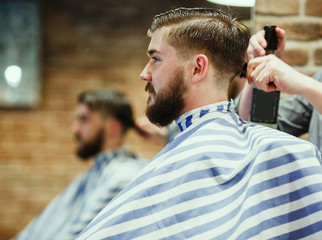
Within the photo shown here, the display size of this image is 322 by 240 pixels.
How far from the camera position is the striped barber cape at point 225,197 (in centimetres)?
107

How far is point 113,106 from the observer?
3158mm

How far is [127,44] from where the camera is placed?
4.24 metres

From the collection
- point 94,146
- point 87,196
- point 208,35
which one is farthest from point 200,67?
point 94,146

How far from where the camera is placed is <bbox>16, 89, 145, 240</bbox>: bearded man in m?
2.88

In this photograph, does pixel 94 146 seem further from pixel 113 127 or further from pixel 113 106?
pixel 113 106

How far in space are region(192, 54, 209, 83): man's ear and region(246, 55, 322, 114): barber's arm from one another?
0.14 metres

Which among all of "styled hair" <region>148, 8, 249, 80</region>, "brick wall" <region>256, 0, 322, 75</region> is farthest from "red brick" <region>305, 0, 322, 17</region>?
"styled hair" <region>148, 8, 249, 80</region>

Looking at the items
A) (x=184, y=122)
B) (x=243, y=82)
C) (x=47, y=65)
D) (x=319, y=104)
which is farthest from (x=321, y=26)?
(x=47, y=65)

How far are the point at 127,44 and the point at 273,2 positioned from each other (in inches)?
107

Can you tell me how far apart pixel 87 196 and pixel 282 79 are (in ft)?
6.48

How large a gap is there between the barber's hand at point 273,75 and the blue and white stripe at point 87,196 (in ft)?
5.08

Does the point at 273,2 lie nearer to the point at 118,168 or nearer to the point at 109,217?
the point at 109,217

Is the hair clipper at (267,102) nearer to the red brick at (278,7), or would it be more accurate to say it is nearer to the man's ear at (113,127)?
the red brick at (278,7)

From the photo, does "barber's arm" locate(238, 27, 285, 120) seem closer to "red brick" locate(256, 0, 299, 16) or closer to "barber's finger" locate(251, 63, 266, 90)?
"barber's finger" locate(251, 63, 266, 90)
